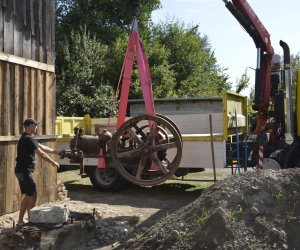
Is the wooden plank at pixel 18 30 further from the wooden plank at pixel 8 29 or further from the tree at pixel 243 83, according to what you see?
the tree at pixel 243 83

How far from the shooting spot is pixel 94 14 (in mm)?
25016

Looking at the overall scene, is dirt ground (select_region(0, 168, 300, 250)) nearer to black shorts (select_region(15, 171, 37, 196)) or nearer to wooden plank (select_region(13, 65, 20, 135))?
black shorts (select_region(15, 171, 37, 196))

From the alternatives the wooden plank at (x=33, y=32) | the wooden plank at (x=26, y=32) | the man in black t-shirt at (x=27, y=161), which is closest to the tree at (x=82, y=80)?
the wooden plank at (x=33, y=32)

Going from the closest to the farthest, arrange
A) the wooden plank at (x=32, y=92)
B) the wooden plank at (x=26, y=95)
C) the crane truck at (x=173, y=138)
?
the crane truck at (x=173, y=138), the wooden plank at (x=26, y=95), the wooden plank at (x=32, y=92)

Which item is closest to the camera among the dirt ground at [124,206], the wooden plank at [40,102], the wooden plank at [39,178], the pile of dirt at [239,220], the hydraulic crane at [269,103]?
the pile of dirt at [239,220]

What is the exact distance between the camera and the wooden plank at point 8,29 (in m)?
7.84

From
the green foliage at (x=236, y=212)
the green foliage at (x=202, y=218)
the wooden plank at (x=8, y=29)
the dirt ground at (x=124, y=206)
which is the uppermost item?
the wooden plank at (x=8, y=29)

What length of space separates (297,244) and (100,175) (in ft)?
21.8

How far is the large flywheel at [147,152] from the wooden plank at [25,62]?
2238 millimetres

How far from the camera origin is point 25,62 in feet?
27.4

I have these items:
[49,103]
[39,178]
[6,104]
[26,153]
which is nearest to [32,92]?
[49,103]

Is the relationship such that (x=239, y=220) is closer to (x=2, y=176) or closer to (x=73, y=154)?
(x=73, y=154)

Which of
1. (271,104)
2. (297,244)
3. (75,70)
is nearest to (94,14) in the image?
(75,70)

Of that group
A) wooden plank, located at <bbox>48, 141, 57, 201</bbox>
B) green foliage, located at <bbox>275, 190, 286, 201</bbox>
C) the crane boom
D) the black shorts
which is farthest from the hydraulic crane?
the black shorts
